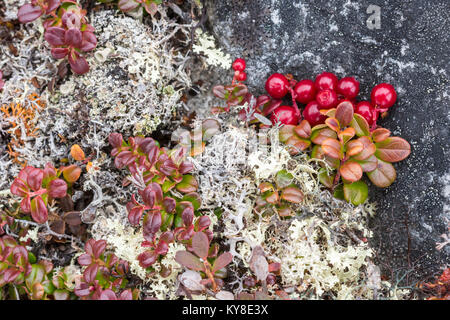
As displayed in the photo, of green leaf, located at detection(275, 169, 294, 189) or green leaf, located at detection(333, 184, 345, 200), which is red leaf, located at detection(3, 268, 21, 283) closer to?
green leaf, located at detection(275, 169, 294, 189)

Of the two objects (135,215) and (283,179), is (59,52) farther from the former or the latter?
(283,179)

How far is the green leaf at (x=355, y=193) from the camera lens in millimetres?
2168

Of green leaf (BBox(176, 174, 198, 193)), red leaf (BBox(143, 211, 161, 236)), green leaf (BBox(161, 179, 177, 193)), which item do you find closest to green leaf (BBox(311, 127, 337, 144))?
green leaf (BBox(176, 174, 198, 193))

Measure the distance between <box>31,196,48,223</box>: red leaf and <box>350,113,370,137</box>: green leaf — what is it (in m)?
1.64

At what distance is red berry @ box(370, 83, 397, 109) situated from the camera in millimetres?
2145

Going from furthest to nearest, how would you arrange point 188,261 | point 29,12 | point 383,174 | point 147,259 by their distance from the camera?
point 29,12, point 383,174, point 147,259, point 188,261

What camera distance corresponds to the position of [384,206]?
7.47 ft

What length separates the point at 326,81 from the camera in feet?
7.37

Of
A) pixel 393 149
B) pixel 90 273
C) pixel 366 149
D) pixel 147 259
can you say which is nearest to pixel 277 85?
pixel 366 149

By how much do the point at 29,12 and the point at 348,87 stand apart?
1785 millimetres

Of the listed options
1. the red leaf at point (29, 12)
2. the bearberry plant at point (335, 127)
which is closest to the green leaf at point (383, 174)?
the bearberry plant at point (335, 127)

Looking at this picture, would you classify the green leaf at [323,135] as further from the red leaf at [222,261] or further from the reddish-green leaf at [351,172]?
the red leaf at [222,261]

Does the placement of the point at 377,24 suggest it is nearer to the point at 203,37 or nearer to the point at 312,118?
the point at 312,118
